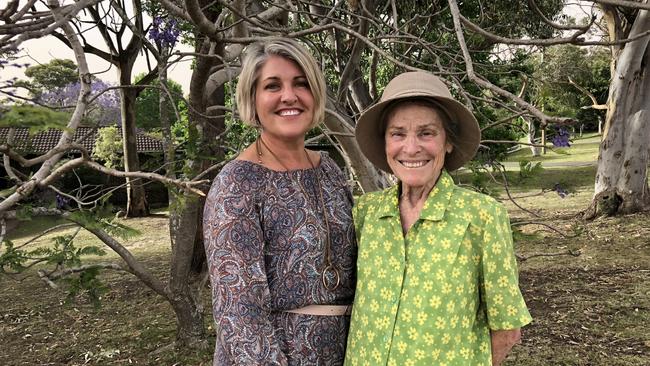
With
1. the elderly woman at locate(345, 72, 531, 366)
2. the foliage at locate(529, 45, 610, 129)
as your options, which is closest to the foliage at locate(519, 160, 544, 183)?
the elderly woman at locate(345, 72, 531, 366)

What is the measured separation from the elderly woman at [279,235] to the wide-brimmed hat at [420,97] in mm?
197

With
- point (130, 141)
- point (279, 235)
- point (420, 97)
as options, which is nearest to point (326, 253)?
point (279, 235)

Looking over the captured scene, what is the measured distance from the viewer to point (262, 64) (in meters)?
1.69

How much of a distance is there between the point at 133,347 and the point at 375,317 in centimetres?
392

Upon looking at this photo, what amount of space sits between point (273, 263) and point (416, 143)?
1.88 feet

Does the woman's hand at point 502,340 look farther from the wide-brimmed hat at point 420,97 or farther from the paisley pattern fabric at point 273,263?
the wide-brimmed hat at point 420,97

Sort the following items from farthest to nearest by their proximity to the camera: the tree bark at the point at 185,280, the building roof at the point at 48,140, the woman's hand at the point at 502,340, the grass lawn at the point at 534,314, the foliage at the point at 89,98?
the grass lawn at the point at 534,314
the tree bark at the point at 185,280
the foliage at the point at 89,98
the building roof at the point at 48,140
the woman's hand at the point at 502,340

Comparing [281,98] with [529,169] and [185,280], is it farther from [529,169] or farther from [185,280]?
[185,280]

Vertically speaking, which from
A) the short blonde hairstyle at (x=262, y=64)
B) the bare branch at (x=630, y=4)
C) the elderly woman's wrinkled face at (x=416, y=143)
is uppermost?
the bare branch at (x=630, y=4)

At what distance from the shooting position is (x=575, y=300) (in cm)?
564

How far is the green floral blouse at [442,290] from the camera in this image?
1551mm

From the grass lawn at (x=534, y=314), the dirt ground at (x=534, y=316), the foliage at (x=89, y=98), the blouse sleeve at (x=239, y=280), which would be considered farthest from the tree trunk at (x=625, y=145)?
the blouse sleeve at (x=239, y=280)

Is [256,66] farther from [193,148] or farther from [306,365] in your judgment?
[193,148]

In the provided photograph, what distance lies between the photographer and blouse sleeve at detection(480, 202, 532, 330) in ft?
5.06
